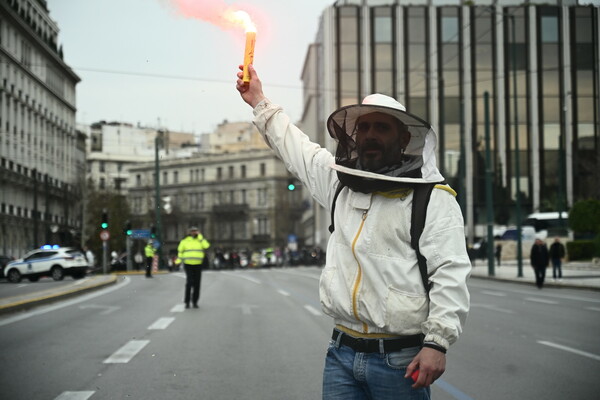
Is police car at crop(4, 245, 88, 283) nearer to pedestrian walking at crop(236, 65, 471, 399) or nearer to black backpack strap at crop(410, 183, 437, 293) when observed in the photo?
pedestrian walking at crop(236, 65, 471, 399)

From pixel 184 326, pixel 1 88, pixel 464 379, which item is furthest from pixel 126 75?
pixel 1 88

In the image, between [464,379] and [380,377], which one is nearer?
[380,377]

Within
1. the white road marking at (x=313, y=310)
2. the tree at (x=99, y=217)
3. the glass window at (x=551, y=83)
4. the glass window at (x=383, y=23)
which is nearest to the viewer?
the white road marking at (x=313, y=310)

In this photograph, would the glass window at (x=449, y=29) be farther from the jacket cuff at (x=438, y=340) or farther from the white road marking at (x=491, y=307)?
the jacket cuff at (x=438, y=340)

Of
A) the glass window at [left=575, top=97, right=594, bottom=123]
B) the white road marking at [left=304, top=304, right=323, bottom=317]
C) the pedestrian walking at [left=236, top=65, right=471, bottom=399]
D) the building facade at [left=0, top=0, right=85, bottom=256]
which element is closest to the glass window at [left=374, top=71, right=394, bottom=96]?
the building facade at [left=0, top=0, right=85, bottom=256]

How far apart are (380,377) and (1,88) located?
35.3 meters

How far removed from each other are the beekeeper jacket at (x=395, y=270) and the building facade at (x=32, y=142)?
2327cm

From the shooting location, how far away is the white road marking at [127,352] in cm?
976

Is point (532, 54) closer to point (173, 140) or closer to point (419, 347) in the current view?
point (419, 347)

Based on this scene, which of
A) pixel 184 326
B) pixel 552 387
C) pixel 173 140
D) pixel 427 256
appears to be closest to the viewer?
pixel 427 256

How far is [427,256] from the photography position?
11.1ft

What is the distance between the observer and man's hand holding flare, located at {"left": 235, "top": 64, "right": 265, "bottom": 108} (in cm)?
402

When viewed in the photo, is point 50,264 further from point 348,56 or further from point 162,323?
Result: point 348,56

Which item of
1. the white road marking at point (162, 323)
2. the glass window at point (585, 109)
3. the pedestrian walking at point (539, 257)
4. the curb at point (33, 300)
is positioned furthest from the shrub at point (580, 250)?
the white road marking at point (162, 323)
